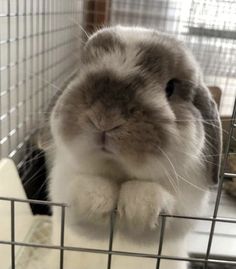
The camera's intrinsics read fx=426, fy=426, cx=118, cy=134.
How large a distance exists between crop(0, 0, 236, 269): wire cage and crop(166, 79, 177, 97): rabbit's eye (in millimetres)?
179

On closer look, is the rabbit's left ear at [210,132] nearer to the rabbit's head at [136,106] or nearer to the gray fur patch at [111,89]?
the rabbit's head at [136,106]

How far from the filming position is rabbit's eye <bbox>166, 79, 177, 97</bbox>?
967 millimetres

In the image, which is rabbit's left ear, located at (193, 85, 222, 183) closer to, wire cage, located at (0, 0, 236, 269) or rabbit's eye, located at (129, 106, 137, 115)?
wire cage, located at (0, 0, 236, 269)

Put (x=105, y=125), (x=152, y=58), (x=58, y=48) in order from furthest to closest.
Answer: (x=58, y=48)
(x=152, y=58)
(x=105, y=125)

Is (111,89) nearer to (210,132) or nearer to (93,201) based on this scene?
(93,201)

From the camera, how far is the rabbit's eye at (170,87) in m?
0.97

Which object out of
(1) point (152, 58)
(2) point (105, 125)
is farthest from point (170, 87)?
(2) point (105, 125)

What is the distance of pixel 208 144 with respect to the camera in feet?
3.51

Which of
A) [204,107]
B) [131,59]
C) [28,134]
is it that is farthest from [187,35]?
[131,59]

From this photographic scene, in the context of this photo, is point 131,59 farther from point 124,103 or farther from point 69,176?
point 69,176

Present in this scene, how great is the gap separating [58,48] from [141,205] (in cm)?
171

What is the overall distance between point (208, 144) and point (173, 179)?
209mm

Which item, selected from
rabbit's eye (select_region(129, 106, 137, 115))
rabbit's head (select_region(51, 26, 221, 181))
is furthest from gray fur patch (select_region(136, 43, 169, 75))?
rabbit's eye (select_region(129, 106, 137, 115))

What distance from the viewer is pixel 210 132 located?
1.08 meters
